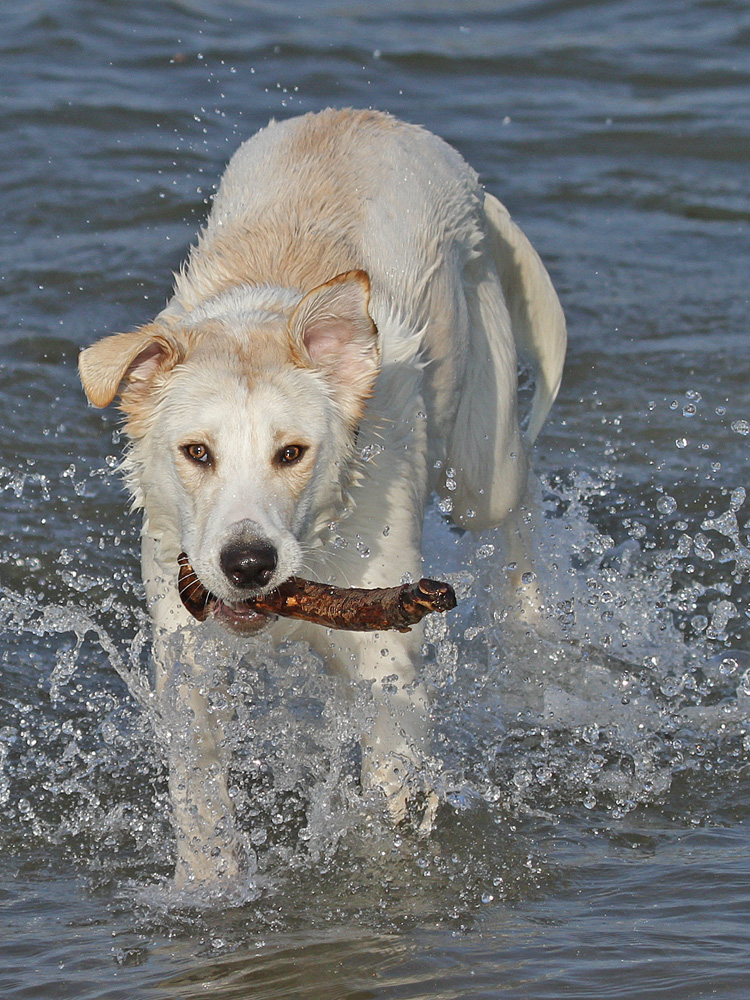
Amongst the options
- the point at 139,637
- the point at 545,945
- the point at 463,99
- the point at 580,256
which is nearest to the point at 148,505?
the point at 139,637

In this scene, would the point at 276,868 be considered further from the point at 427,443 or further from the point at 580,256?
the point at 580,256

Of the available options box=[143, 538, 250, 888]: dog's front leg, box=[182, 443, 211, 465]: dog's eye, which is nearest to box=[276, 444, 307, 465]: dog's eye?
box=[182, 443, 211, 465]: dog's eye

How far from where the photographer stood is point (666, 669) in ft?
19.6

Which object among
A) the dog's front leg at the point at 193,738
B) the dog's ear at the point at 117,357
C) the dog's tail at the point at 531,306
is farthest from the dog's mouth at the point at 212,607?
the dog's tail at the point at 531,306

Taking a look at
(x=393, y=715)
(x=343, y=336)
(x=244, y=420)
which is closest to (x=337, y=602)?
(x=244, y=420)

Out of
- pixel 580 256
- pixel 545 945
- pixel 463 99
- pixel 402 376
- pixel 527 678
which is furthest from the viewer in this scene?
pixel 463 99

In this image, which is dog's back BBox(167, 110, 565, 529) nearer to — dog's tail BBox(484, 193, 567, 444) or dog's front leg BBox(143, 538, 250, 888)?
dog's tail BBox(484, 193, 567, 444)

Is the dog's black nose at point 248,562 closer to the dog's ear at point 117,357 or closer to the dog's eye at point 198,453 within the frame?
the dog's eye at point 198,453

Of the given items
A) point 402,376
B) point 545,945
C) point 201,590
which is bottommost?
point 545,945

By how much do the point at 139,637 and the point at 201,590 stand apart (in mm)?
821

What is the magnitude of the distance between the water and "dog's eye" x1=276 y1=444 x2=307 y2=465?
921mm

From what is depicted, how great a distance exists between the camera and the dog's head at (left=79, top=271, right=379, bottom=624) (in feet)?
12.9

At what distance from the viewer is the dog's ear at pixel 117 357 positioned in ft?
13.4

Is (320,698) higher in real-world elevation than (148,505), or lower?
lower
